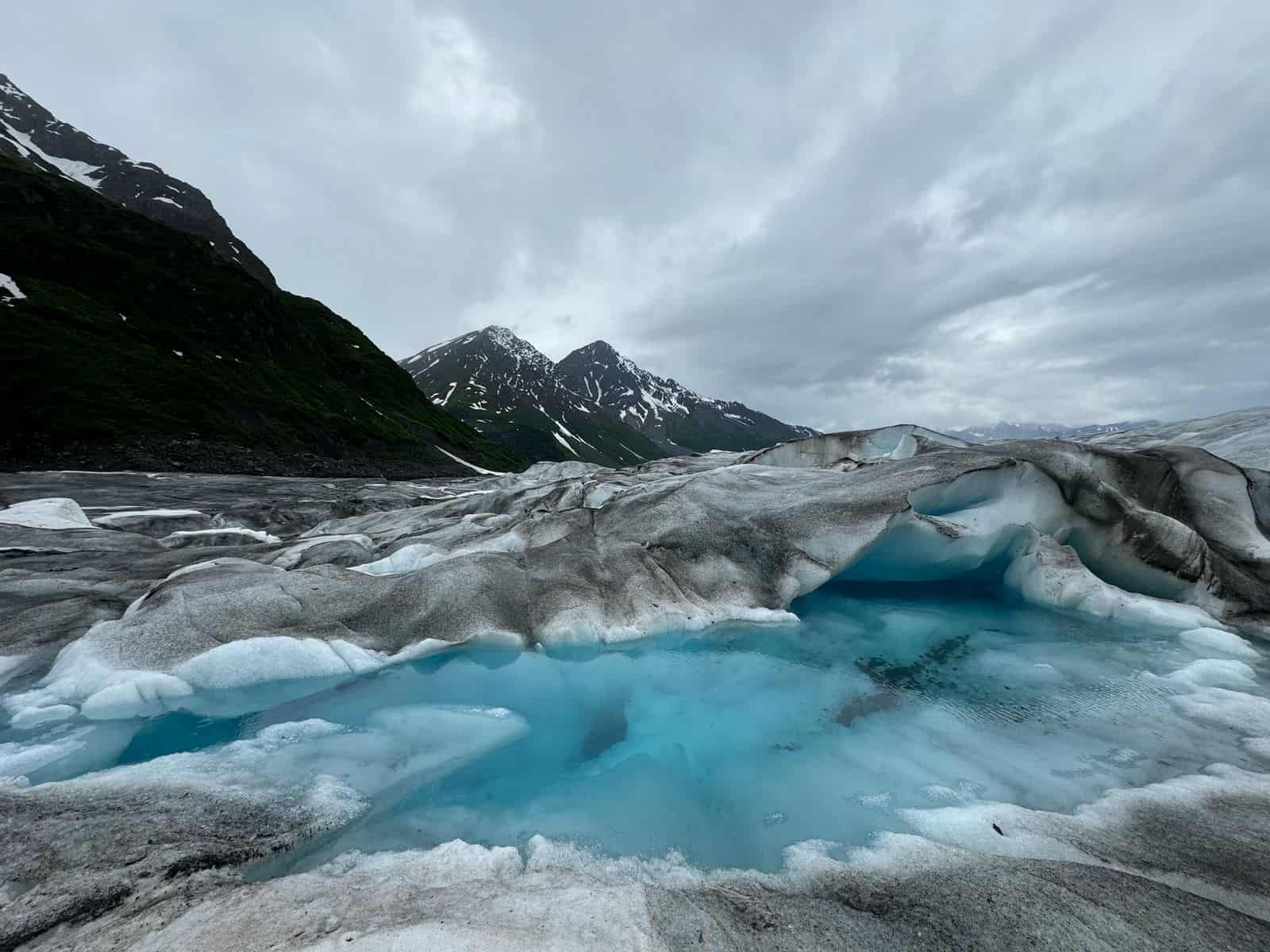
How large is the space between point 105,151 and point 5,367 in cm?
12825

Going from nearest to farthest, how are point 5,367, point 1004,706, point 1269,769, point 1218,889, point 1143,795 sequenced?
point 1218,889
point 1143,795
point 1269,769
point 1004,706
point 5,367

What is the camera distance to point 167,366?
202ft

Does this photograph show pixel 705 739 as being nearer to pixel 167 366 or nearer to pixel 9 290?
pixel 167 366

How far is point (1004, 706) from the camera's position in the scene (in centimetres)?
857

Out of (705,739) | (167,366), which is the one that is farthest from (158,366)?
(705,739)

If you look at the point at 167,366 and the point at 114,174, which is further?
the point at 114,174

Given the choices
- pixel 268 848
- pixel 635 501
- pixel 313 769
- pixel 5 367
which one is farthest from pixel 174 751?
pixel 5 367

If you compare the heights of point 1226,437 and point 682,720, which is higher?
point 1226,437

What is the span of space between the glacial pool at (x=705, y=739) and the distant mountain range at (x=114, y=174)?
462ft

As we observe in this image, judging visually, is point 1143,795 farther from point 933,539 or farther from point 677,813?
point 933,539

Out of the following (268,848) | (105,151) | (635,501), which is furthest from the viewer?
(105,151)

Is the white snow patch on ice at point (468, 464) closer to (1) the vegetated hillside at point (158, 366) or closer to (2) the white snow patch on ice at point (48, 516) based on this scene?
(1) the vegetated hillside at point (158, 366)

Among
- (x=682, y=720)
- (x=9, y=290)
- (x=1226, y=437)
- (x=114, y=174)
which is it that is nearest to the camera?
(x=682, y=720)

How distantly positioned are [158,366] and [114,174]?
110575 mm
